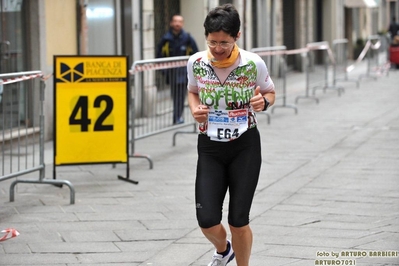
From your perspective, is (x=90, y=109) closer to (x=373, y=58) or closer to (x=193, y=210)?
(x=193, y=210)

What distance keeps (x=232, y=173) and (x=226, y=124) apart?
295 millimetres

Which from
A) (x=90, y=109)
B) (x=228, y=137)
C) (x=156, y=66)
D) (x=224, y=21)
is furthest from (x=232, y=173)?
(x=156, y=66)

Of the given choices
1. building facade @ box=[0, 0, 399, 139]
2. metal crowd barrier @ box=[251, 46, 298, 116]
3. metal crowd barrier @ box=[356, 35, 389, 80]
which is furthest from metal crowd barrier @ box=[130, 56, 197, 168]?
metal crowd barrier @ box=[356, 35, 389, 80]

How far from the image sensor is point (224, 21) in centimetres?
528

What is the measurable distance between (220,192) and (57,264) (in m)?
1.45

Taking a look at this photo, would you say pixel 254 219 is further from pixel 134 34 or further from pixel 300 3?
pixel 300 3

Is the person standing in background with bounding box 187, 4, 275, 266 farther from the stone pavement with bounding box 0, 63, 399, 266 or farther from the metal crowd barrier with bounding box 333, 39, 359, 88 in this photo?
the metal crowd barrier with bounding box 333, 39, 359, 88

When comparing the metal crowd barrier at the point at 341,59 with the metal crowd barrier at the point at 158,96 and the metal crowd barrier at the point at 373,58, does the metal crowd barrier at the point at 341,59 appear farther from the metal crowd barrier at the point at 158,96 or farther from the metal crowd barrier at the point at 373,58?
the metal crowd barrier at the point at 158,96

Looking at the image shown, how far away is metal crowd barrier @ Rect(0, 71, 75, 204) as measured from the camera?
8.71m

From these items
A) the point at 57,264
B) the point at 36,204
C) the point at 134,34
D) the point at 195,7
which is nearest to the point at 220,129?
the point at 57,264

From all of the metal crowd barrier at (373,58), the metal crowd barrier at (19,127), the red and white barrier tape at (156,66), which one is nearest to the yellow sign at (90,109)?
the metal crowd barrier at (19,127)

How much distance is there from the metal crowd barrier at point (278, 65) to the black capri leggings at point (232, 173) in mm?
10152

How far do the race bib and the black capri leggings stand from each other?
0.13ft

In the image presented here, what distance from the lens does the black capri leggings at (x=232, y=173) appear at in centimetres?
552
